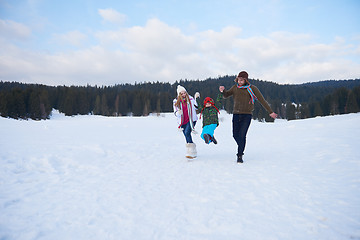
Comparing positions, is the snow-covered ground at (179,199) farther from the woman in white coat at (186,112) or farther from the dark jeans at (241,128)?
the woman in white coat at (186,112)

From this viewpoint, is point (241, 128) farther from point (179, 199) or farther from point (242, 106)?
point (179, 199)

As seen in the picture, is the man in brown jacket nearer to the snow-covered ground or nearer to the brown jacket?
the brown jacket

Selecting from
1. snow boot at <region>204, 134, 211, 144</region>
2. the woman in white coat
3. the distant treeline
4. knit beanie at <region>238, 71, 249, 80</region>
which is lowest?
snow boot at <region>204, 134, 211, 144</region>

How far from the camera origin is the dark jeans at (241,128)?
545cm

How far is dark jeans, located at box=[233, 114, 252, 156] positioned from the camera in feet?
17.9

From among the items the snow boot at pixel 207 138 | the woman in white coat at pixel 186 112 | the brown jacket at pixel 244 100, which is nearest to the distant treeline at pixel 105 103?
the woman in white coat at pixel 186 112

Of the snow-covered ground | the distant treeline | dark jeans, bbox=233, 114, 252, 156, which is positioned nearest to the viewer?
the snow-covered ground

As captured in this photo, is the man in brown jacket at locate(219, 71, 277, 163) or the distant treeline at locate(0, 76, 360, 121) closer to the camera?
the man in brown jacket at locate(219, 71, 277, 163)

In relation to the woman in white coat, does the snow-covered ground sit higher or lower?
lower

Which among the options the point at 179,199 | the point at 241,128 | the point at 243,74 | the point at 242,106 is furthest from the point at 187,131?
the point at 179,199

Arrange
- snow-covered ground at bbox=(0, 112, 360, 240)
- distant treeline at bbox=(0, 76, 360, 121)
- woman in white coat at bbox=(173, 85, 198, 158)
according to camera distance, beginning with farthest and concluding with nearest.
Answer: distant treeline at bbox=(0, 76, 360, 121)
woman in white coat at bbox=(173, 85, 198, 158)
snow-covered ground at bbox=(0, 112, 360, 240)

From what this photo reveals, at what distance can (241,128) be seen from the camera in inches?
218

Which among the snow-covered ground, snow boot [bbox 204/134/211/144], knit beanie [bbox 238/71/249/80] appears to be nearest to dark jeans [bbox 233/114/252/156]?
the snow-covered ground

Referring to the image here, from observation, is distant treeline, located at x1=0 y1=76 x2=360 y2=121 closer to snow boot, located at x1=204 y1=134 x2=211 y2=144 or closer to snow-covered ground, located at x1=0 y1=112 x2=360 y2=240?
snow-covered ground, located at x1=0 y1=112 x2=360 y2=240
